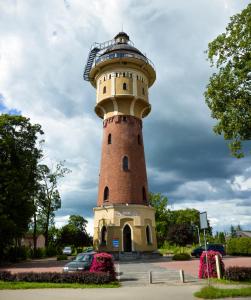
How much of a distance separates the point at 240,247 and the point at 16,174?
28501 millimetres

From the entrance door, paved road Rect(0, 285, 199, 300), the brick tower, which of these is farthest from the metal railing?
paved road Rect(0, 285, 199, 300)

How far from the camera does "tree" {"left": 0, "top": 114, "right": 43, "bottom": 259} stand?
27.9 metres

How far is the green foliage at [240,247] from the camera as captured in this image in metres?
37.7

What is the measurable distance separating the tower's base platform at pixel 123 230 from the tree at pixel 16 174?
757cm

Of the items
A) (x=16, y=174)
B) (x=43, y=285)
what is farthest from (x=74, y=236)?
(x=43, y=285)

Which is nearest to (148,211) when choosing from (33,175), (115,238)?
(115,238)

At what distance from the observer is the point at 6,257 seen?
35.7m

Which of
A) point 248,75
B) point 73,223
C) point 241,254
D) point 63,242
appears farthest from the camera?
point 73,223

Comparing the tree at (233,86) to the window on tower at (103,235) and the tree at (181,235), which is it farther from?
the tree at (181,235)

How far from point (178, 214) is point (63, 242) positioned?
28.9m

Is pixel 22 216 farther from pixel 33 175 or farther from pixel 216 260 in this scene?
pixel 216 260

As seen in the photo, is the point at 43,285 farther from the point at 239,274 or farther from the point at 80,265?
the point at 239,274

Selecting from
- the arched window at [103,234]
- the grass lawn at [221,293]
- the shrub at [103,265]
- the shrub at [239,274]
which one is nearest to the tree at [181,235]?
the arched window at [103,234]

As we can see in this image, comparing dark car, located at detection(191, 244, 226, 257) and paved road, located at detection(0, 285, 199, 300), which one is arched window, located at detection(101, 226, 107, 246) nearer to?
dark car, located at detection(191, 244, 226, 257)
